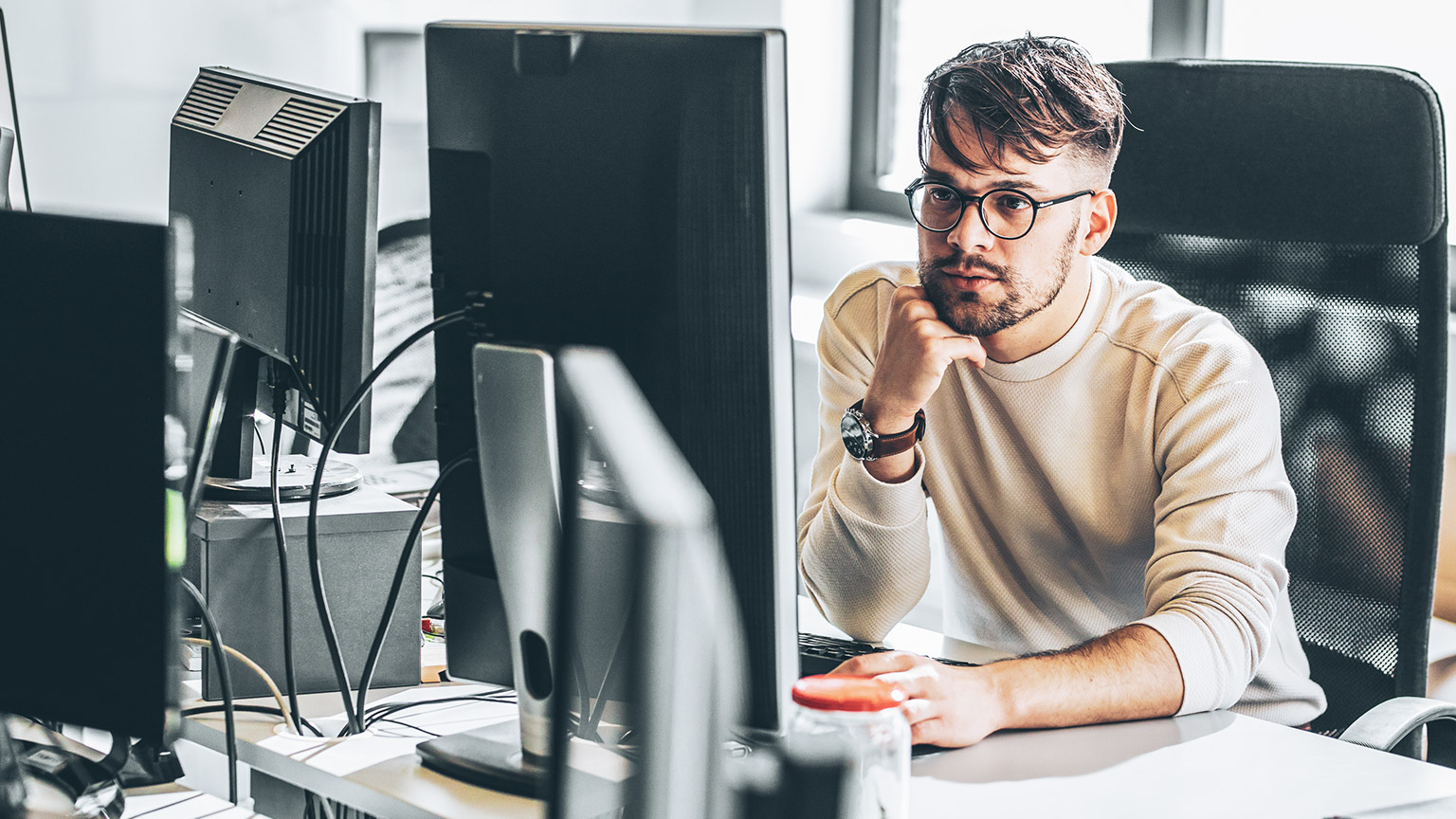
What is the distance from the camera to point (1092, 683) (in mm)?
1083

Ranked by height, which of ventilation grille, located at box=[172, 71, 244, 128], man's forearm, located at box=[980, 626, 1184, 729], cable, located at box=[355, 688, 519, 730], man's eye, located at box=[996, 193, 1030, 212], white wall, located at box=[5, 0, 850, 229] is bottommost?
cable, located at box=[355, 688, 519, 730]

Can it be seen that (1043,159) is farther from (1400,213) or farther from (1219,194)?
(1400,213)

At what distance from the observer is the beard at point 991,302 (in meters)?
1.39

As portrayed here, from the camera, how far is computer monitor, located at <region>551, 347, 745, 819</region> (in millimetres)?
370

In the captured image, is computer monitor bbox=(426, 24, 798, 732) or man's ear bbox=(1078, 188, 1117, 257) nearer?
computer monitor bbox=(426, 24, 798, 732)

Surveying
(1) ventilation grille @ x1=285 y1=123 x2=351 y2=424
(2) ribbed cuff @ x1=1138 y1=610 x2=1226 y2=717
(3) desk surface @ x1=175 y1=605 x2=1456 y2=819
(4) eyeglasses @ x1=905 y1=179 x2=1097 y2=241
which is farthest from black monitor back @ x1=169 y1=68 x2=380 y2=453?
(2) ribbed cuff @ x1=1138 y1=610 x2=1226 y2=717

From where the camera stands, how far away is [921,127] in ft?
4.82

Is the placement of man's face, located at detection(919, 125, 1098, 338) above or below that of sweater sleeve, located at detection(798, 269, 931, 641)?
above

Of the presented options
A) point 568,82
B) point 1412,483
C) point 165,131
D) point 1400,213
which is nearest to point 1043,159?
point 1400,213

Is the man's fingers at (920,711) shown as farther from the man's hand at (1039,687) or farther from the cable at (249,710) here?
the cable at (249,710)

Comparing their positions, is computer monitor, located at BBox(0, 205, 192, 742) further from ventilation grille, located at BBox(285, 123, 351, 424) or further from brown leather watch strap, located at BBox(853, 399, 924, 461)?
brown leather watch strap, located at BBox(853, 399, 924, 461)

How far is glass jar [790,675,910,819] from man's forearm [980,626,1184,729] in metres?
0.23

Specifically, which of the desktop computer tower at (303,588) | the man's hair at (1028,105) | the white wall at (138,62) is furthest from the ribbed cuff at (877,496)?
the white wall at (138,62)

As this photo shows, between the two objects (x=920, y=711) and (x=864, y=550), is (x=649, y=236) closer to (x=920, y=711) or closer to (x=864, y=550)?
(x=920, y=711)
